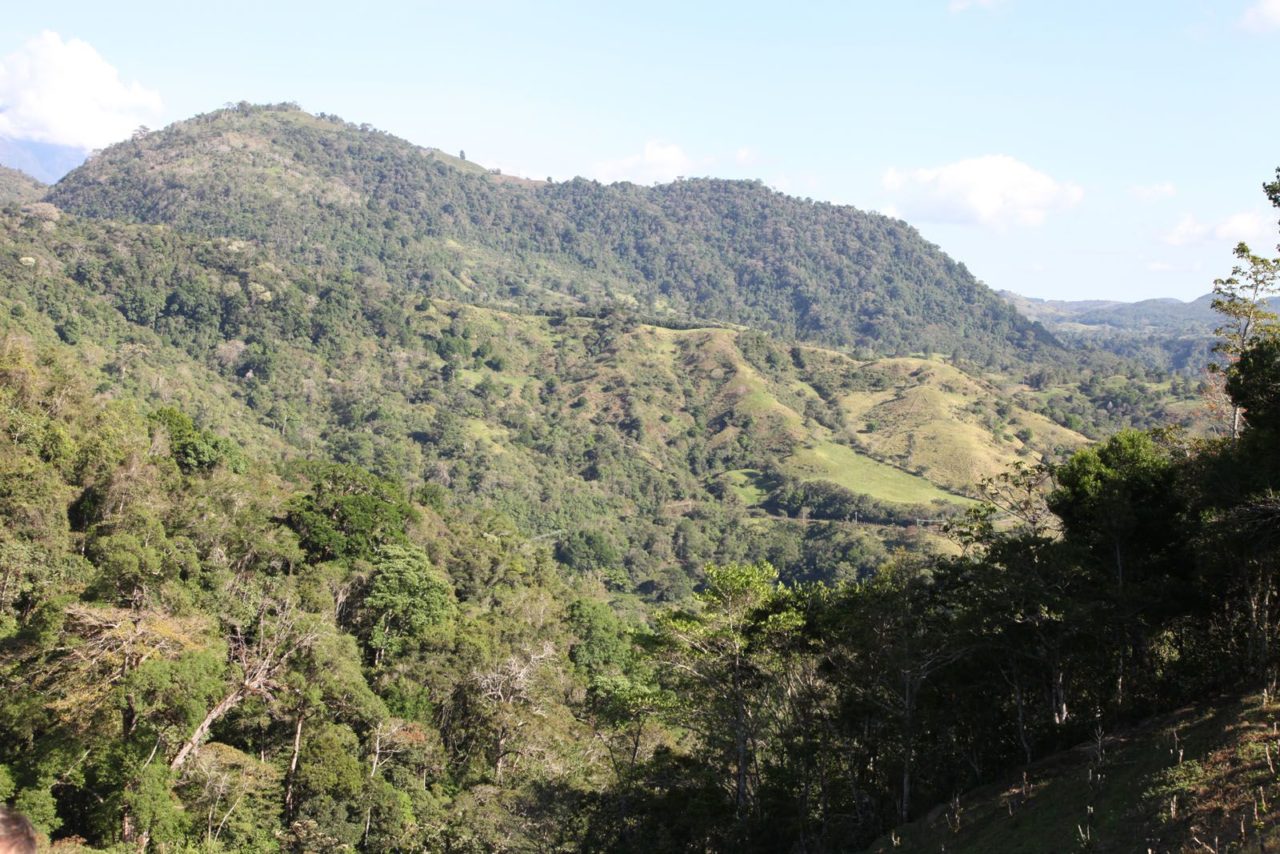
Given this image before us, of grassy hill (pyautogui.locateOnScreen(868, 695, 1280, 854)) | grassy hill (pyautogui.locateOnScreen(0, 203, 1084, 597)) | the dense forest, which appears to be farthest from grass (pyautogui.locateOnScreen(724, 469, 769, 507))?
grassy hill (pyautogui.locateOnScreen(868, 695, 1280, 854))

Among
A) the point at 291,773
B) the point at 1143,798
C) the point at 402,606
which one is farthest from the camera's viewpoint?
the point at 402,606

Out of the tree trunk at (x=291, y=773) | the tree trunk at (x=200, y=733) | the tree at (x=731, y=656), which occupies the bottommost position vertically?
the tree trunk at (x=291, y=773)

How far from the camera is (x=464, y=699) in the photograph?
32.5 metres

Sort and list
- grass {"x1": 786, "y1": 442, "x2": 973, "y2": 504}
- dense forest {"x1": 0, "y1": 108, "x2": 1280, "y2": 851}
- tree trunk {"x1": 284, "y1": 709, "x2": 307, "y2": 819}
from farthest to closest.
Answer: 1. grass {"x1": 786, "y1": 442, "x2": 973, "y2": 504}
2. tree trunk {"x1": 284, "y1": 709, "x2": 307, "y2": 819}
3. dense forest {"x1": 0, "y1": 108, "x2": 1280, "y2": 851}

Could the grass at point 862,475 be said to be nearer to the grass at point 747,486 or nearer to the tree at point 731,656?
the grass at point 747,486

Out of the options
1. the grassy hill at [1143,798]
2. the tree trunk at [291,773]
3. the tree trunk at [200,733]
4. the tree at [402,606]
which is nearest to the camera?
the grassy hill at [1143,798]

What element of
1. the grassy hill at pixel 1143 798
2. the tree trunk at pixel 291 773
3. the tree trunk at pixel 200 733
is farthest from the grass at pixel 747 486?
the grassy hill at pixel 1143 798

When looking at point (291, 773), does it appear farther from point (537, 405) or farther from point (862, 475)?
point (537, 405)

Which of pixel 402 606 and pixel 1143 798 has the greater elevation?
pixel 1143 798

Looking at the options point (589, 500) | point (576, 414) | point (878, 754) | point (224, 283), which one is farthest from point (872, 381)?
point (878, 754)

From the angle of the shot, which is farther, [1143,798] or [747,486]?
[747,486]

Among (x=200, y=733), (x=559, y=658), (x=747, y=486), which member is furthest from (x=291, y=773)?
(x=747, y=486)

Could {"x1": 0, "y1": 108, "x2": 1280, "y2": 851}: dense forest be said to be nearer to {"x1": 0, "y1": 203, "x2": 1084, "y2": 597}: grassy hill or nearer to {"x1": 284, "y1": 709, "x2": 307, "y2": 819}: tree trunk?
{"x1": 284, "y1": 709, "x2": 307, "y2": 819}: tree trunk

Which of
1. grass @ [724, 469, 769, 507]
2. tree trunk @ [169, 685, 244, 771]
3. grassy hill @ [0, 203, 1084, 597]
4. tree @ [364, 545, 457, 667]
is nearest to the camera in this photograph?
tree trunk @ [169, 685, 244, 771]
